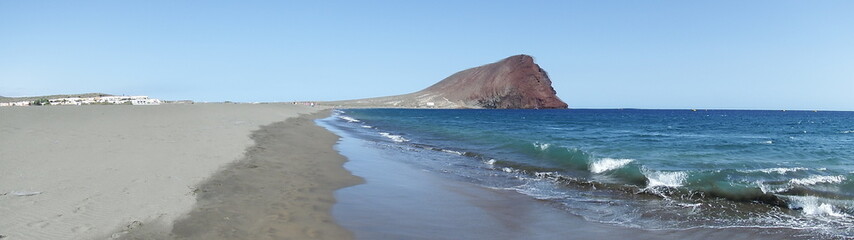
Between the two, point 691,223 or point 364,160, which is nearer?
point 691,223

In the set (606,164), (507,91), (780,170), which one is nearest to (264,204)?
(606,164)

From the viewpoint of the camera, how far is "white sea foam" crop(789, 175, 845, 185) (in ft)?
36.2

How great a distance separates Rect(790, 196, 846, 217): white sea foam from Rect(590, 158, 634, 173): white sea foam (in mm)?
4863

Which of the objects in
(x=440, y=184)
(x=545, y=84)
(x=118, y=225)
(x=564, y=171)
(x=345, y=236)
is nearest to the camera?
(x=118, y=225)

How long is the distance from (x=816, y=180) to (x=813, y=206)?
3.56 m

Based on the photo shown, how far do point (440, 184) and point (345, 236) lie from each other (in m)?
5.12

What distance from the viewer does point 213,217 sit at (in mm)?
6434

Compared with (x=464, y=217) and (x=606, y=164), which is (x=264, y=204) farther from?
(x=606, y=164)

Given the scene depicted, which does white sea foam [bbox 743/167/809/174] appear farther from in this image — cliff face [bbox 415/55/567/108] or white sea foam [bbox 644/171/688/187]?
cliff face [bbox 415/55/567/108]

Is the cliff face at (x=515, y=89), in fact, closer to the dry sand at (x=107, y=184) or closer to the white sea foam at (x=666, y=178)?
the white sea foam at (x=666, y=178)

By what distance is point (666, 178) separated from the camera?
11.7 metres

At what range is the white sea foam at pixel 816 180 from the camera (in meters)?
11.0

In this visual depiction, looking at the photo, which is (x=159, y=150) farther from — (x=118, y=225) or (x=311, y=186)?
(x=118, y=225)

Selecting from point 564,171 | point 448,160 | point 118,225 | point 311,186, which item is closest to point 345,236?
point 118,225
